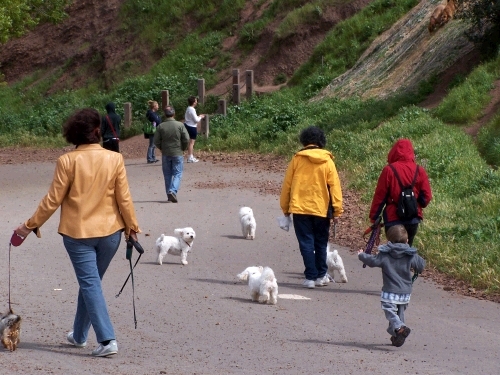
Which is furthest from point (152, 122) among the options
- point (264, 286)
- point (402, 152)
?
point (264, 286)

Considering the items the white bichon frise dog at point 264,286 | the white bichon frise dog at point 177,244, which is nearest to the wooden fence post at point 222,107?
the white bichon frise dog at point 177,244

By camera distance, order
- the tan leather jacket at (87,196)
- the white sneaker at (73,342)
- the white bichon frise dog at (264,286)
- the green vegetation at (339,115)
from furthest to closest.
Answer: the green vegetation at (339,115), the white bichon frise dog at (264,286), the white sneaker at (73,342), the tan leather jacket at (87,196)

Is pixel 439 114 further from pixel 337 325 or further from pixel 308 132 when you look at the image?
pixel 337 325

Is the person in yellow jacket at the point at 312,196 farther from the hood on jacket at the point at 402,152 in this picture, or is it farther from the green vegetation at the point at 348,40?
the green vegetation at the point at 348,40

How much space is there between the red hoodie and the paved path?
1004 millimetres

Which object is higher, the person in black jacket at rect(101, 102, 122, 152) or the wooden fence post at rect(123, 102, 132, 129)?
the person in black jacket at rect(101, 102, 122, 152)

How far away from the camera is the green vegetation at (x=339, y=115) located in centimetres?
1289

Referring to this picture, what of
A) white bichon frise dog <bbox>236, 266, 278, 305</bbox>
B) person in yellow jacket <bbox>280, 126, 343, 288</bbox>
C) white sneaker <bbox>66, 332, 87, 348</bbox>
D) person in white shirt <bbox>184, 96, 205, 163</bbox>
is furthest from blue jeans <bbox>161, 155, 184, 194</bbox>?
white sneaker <bbox>66, 332, 87, 348</bbox>

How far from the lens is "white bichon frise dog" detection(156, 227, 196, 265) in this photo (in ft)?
38.5

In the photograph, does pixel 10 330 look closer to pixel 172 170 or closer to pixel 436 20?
pixel 172 170

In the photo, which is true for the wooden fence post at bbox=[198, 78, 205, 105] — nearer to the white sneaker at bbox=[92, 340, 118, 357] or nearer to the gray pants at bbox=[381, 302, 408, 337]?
the gray pants at bbox=[381, 302, 408, 337]

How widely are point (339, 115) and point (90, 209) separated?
1914cm

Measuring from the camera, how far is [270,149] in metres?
24.5

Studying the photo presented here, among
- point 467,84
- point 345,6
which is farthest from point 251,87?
point 467,84
